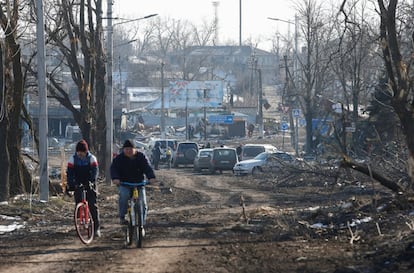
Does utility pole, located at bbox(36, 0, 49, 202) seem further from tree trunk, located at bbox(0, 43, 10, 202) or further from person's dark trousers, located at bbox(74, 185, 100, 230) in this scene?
person's dark trousers, located at bbox(74, 185, 100, 230)

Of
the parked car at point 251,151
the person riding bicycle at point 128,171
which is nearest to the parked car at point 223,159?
the parked car at point 251,151

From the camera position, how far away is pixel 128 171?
13.6 meters

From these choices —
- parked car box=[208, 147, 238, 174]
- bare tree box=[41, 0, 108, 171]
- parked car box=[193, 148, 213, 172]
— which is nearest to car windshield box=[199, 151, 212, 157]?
parked car box=[193, 148, 213, 172]

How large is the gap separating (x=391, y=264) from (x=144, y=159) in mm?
4734

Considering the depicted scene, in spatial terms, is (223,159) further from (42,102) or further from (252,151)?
(42,102)

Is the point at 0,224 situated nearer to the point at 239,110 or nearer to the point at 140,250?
the point at 140,250

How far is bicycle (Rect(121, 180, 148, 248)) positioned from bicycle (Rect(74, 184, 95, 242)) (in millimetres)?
845

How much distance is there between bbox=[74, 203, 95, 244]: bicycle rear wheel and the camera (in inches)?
546

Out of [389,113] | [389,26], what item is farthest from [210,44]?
[389,26]

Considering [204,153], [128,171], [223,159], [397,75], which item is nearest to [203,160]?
[204,153]

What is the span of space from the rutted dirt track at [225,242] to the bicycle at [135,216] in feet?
0.62

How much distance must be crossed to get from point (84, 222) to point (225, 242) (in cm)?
224

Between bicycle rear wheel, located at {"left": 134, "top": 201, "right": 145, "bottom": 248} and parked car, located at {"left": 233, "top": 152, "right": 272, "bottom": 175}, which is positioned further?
parked car, located at {"left": 233, "top": 152, "right": 272, "bottom": 175}

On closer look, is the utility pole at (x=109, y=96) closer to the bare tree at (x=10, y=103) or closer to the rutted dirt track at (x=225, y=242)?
the bare tree at (x=10, y=103)
